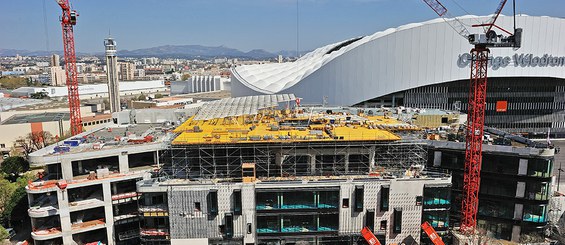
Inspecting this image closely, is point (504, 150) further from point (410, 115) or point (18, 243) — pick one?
point (18, 243)

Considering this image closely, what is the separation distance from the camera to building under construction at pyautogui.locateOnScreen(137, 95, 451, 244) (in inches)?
1046

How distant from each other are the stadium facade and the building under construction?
3092 cm

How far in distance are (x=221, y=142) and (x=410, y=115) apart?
23428 mm

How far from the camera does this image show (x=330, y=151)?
28062 millimetres

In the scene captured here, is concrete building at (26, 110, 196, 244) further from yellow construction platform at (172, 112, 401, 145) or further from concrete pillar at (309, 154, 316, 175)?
concrete pillar at (309, 154, 316, 175)

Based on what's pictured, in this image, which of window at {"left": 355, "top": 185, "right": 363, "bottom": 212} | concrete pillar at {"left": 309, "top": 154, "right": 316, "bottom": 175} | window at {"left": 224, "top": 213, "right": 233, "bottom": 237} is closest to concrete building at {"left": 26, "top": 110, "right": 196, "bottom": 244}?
window at {"left": 224, "top": 213, "right": 233, "bottom": 237}

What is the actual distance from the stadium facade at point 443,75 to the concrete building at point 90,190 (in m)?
32.5

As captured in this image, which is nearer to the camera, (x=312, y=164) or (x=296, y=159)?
(x=312, y=164)

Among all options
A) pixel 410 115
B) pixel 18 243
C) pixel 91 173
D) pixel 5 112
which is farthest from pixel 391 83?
pixel 5 112

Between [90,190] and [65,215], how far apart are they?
3.05m

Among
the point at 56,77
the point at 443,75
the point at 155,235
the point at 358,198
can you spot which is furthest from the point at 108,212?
the point at 56,77

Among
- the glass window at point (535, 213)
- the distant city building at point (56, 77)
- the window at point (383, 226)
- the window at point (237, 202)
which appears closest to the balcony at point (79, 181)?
the window at point (237, 202)

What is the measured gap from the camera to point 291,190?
26.4m

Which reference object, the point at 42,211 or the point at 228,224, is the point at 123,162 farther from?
the point at 228,224
